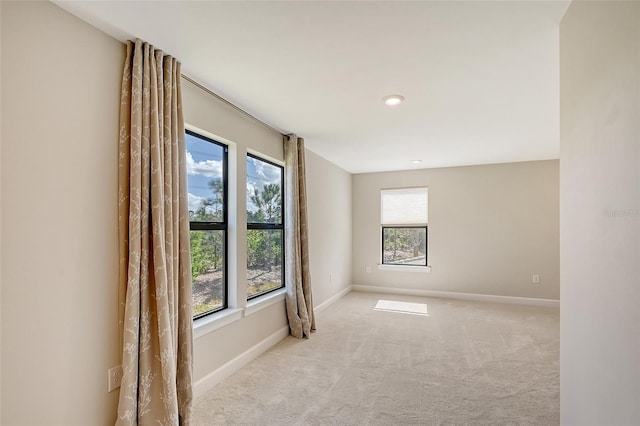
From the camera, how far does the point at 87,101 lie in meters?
1.67

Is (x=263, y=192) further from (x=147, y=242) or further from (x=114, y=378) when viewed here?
(x=114, y=378)

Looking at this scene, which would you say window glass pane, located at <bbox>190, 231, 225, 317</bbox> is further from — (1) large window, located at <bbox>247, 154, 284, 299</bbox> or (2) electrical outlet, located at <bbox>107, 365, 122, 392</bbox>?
(2) electrical outlet, located at <bbox>107, 365, 122, 392</bbox>

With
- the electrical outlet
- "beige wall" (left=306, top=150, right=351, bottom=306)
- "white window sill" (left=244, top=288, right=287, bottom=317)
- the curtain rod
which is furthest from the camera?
"beige wall" (left=306, top=150, right=351, bottom=306)

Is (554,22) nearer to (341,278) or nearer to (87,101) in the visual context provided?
(87,101)

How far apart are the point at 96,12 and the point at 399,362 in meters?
3.43

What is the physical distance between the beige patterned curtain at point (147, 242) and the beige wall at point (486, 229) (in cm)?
480

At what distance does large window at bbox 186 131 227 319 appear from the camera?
259 centimetres

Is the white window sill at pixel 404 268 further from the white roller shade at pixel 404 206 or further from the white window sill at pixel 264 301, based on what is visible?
the white window sill at pixel 264 301

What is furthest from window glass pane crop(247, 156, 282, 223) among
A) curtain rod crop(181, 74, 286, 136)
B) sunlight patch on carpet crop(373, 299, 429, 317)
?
sunlight patch on carpet crop(373, 299, 429, 317)

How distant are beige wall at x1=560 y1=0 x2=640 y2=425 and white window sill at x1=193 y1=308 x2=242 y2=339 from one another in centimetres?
232

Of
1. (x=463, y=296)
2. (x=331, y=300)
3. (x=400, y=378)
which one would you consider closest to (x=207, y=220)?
(x=400, y=378)

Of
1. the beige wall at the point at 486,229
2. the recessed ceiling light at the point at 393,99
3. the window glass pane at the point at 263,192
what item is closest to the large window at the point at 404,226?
the beige wall at the point at 486,229

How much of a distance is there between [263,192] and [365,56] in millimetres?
1995

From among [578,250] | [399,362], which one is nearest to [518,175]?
[399,362]
